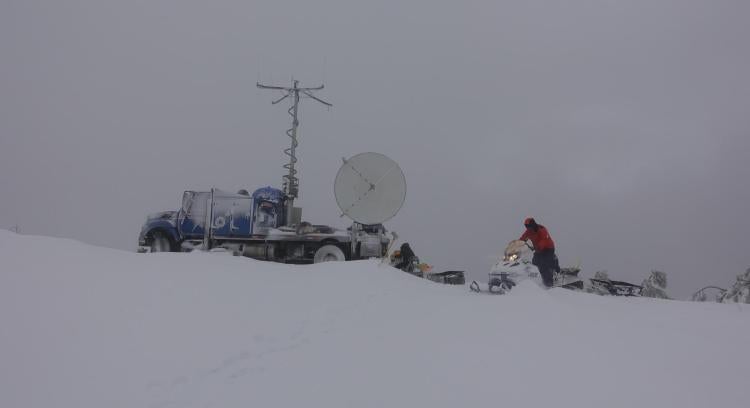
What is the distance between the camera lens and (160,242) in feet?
46.7

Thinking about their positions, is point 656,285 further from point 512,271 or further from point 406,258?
point 406,258

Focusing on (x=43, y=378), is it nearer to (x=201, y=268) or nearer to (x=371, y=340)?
(x=371, y=340)

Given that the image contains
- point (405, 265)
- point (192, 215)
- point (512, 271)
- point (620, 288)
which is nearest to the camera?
point (512, 271)

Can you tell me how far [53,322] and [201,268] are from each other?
3145mm

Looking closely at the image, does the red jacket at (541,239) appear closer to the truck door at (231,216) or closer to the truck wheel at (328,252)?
the truck wheel at (328,252)

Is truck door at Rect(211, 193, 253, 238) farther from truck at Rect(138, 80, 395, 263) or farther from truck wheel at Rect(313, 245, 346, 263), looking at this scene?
truck wheel at Rect(313, 245, 346, 263)

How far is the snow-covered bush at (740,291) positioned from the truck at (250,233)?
12.3m

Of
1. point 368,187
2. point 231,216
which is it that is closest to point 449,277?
point 368,187

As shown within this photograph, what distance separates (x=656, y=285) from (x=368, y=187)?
13371 millimetres

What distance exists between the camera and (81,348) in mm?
3559

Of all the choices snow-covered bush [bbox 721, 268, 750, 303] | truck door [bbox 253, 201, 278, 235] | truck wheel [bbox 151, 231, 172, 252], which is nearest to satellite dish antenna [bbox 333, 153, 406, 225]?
truck door [bbox 253, 201, 278, 235]

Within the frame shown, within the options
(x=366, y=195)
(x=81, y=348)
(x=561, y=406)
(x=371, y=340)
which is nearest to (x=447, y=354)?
(x=371, y=340)

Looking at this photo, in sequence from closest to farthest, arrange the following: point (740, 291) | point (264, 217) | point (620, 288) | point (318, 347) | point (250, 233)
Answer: point (318, 347)
point (620, 288)
point (250, 233)
point (264, 217)
point (740, 291)

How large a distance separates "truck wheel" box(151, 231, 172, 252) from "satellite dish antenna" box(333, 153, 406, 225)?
6.20m
